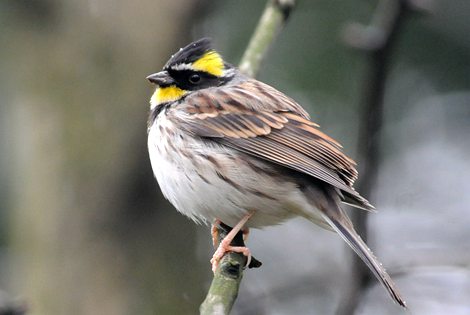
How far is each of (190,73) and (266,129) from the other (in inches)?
26.0

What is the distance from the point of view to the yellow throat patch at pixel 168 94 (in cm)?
623

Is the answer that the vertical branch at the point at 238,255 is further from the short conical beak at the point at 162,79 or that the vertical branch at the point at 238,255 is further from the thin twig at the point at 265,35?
the short conical beak at the point at 162,79

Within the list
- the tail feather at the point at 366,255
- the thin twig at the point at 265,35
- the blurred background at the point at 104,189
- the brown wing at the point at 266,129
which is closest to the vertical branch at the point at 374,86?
the tail feather at the point at 366,255

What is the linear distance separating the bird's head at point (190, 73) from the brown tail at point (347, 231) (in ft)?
3.66

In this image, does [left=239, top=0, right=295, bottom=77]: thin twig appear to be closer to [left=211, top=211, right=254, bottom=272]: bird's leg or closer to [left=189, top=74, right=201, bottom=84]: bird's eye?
[left=189, top=74, right=201, bottom=84]: bird's eye

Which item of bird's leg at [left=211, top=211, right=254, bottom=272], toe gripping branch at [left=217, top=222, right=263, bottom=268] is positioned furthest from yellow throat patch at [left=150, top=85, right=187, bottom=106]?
bird's leg at [left=211, top=211, right=254, bottom=272]

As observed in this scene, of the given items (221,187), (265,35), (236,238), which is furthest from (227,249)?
(265,35)

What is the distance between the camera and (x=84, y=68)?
779cm

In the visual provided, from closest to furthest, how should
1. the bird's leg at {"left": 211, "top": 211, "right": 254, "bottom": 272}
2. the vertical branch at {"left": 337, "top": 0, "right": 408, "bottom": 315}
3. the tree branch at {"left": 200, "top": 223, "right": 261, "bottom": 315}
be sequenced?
the tree branch at {"left": 200, "top": 223, "right": 261, "bottom": 315} < the vertical branch at {"left": 337, "top": 0, "right": 408, "bottom": 315} < the bird's leg at {"left": 211, "top": 211, "right": 254, "bottom": 272}

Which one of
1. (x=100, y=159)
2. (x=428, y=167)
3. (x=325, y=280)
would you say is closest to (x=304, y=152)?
(x=325, y=280)

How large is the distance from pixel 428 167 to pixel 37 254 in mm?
5332

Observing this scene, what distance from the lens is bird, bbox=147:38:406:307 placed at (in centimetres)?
567

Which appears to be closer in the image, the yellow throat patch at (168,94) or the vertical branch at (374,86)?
the vertical branch at (374,86)

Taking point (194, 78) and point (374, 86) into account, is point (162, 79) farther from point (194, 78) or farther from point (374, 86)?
point (374, 86)
